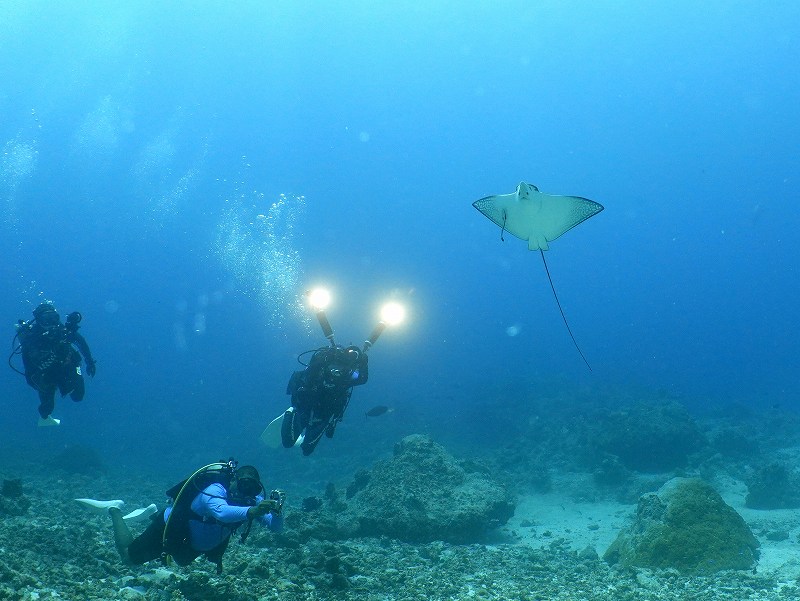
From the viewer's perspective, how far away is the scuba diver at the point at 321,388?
7617 millimetres

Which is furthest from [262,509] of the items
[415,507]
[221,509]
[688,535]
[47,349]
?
[688,535]

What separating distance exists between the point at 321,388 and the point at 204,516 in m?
2.76

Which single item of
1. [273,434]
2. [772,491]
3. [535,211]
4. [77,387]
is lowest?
[273,434]

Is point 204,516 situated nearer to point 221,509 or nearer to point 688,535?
point 221,509

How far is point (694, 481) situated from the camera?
866 centimetres

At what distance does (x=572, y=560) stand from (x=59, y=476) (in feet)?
58.0

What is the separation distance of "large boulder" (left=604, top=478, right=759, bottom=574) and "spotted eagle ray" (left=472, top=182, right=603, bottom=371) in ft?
9.18

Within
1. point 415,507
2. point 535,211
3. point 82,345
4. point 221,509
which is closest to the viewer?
point 221,509

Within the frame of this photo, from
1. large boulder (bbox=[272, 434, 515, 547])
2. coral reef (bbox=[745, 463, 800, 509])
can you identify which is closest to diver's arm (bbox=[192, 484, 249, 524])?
large boulder (bbox=[272, 434, 515, 547])

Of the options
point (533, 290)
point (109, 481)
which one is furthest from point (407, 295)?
point (109, 481)

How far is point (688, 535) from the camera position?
7.86 meters

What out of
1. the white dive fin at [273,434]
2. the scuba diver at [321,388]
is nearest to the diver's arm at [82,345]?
the white dive fin at [273,434]

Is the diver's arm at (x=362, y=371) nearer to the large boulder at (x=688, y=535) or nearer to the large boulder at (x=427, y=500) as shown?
the large boulder at (x=427, y=500)

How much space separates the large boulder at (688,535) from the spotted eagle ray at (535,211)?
2.80m
